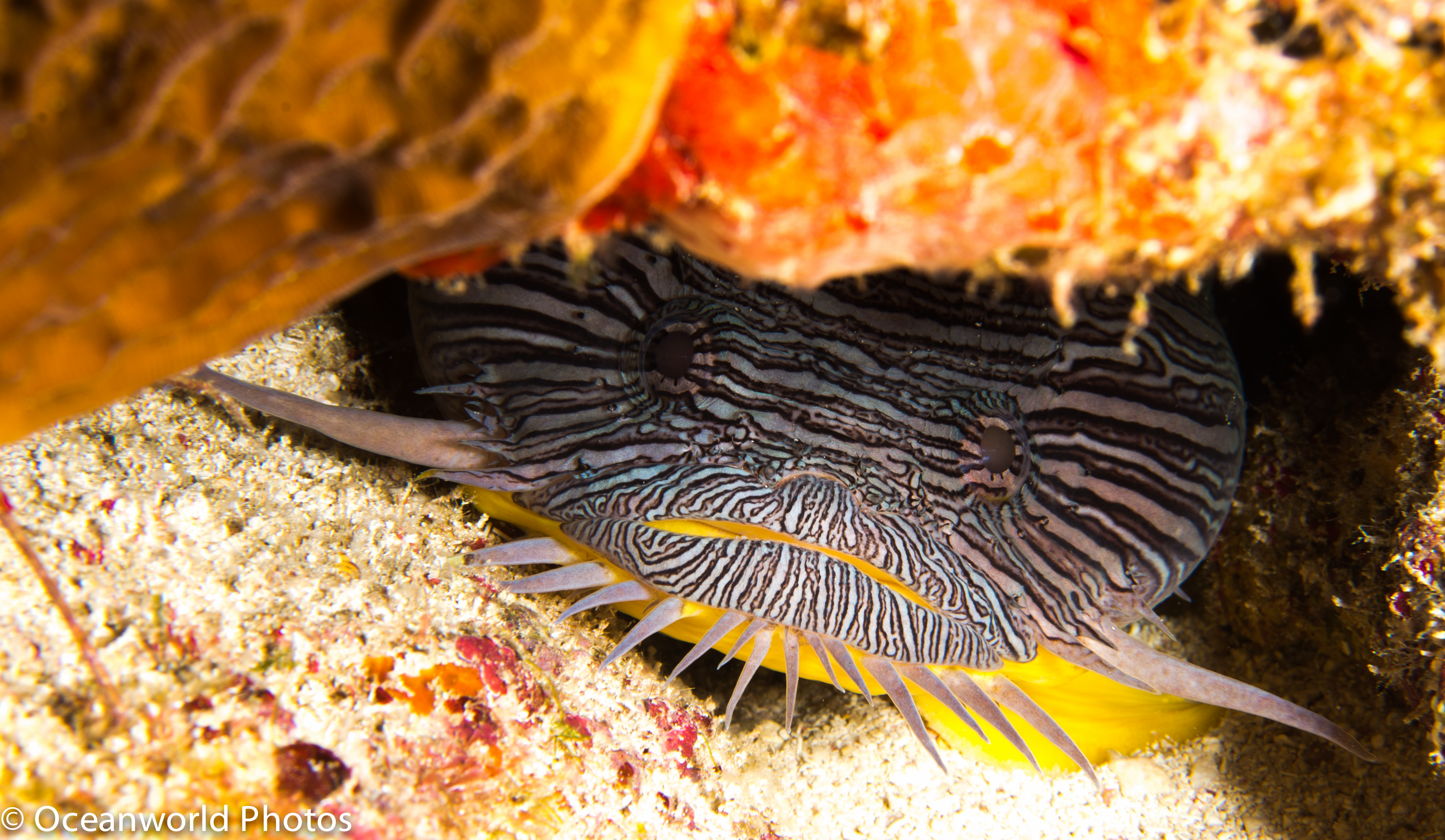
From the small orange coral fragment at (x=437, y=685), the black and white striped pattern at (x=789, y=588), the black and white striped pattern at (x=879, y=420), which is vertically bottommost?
the small orange coral fragment at (x=437, y=685)

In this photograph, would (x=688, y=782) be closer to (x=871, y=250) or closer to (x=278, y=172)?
(x=871, y=250)

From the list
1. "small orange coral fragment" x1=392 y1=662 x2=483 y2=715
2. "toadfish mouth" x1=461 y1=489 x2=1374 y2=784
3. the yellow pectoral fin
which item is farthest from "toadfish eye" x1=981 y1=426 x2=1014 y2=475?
"small orange coral fragment" x1=392 y1=662 x2=483 y2=715

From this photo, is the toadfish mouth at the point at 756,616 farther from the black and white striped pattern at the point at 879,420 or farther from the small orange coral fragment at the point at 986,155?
A: the small orange coral fragment at the point at 986,155

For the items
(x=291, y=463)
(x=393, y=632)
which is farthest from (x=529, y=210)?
(x=291, y=463)

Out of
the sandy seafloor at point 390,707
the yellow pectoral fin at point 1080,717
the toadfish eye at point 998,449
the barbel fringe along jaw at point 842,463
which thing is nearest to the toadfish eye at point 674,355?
the barbel fringe along jaw at point 842,463

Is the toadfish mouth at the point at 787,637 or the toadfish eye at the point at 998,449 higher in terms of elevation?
the toadfish eye at the point at 998,449

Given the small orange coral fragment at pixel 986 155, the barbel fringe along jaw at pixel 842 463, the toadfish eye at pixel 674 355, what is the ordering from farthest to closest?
the toadfish eye at pixel 674 355, the barbel fringe along jaw at pixel 842 463, the small orange coral fragment at pixel 986 155

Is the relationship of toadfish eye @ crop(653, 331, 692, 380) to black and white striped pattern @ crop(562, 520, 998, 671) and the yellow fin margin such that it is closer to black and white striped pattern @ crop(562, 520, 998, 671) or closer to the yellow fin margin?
black and white striped pattern @ crop(562, 520, 998, 671)
